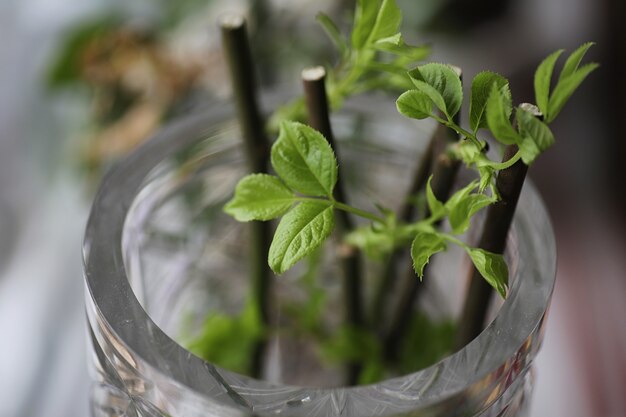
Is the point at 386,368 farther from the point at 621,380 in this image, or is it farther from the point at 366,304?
the point at 621,380

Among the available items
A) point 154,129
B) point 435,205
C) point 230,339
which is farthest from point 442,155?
point 154,129

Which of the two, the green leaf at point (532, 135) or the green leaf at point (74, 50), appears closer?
the green leaf at point (532, 135)

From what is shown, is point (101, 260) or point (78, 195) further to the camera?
point (78, 195)

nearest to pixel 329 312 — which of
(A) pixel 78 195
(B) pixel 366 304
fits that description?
(B) pixel 366 304

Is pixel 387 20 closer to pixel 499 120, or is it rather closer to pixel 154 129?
pixel 499 120

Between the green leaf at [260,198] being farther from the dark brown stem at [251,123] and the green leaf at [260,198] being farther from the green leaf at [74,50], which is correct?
the green leaf at [74,50]

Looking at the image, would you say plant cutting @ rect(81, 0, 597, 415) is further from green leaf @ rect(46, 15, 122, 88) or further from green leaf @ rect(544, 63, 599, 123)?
green leaf @ rect(46, 15, 122, 88)

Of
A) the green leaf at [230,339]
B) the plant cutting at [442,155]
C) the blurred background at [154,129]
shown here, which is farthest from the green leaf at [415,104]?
the blurred background at [154,129]
